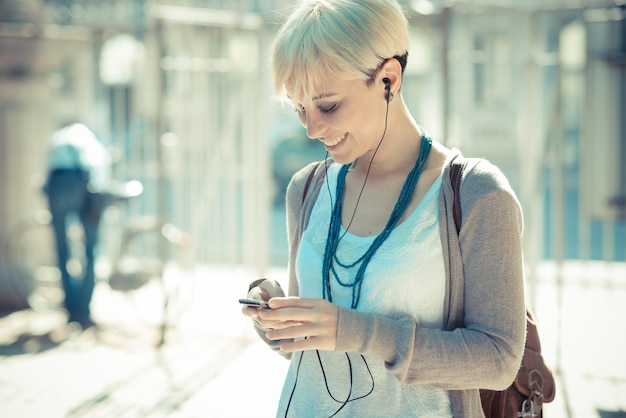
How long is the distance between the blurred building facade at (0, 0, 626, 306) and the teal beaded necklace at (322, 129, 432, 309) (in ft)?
12.2

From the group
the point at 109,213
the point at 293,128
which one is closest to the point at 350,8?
the point at 109,213

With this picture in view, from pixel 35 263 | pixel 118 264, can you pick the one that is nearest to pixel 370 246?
pixel 118 264

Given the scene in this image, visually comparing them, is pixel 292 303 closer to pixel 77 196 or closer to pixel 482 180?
pixel 482 180

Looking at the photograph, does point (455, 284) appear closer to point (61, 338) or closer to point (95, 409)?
point (95, 409)

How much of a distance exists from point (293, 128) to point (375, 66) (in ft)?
38.3

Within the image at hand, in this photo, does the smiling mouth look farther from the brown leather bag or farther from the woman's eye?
the brown leather bag

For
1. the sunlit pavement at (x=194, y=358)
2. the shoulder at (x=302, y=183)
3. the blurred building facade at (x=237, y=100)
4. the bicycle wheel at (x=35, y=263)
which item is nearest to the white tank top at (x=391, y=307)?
the shoulder at (x=302, y=183)

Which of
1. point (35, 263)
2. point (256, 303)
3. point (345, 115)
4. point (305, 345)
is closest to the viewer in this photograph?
point (305, 345)

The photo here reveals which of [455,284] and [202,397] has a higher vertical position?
[455,284]

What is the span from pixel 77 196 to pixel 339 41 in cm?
553

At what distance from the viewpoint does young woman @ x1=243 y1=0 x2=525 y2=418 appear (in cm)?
167

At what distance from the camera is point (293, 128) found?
13.4 metres

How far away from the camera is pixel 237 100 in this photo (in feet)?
22.3

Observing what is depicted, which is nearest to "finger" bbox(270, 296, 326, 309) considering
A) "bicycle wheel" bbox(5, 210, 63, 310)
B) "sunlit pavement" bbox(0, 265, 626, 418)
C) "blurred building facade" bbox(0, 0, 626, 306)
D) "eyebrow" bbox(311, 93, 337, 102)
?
"eyebrow" bbox(311, 93, 337, 102)
